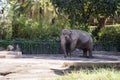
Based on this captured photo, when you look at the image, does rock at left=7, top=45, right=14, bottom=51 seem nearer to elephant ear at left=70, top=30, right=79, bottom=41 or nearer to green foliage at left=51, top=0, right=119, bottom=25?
elephant ear at left=70, top=30, right=79, bottom=41

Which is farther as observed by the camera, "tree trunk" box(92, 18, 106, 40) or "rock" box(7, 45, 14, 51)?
"tree trunk" box(92, 18, 106, 40)

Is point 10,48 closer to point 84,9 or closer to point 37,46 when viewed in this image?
point 37,46

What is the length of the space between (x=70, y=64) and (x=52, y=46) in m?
9.33

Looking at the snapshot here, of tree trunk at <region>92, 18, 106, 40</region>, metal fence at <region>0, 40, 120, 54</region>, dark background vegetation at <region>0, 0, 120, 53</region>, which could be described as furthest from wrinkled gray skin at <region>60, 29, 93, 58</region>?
tree trunk at <region>92, 18, 106, 40</region>

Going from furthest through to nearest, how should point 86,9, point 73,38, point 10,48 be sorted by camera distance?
point 86,9 → point 10,48 → point 73,38

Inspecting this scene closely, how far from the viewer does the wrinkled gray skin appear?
655 inches

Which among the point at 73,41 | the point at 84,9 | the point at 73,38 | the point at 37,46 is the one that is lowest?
the point at 37,46

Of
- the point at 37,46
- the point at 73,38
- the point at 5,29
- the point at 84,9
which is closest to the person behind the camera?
the point at 73,38

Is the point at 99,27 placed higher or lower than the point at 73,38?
higher

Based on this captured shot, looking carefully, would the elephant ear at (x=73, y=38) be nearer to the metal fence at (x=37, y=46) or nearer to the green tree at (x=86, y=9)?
the metal fence at (x=37, y=46)

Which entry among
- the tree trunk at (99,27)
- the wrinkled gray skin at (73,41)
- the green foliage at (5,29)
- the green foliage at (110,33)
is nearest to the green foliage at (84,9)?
the tree trunk at (99,27)

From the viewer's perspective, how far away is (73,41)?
55.5ft

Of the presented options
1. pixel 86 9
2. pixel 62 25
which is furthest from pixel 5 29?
pixel 86 9

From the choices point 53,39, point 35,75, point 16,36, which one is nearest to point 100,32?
point 53,39
